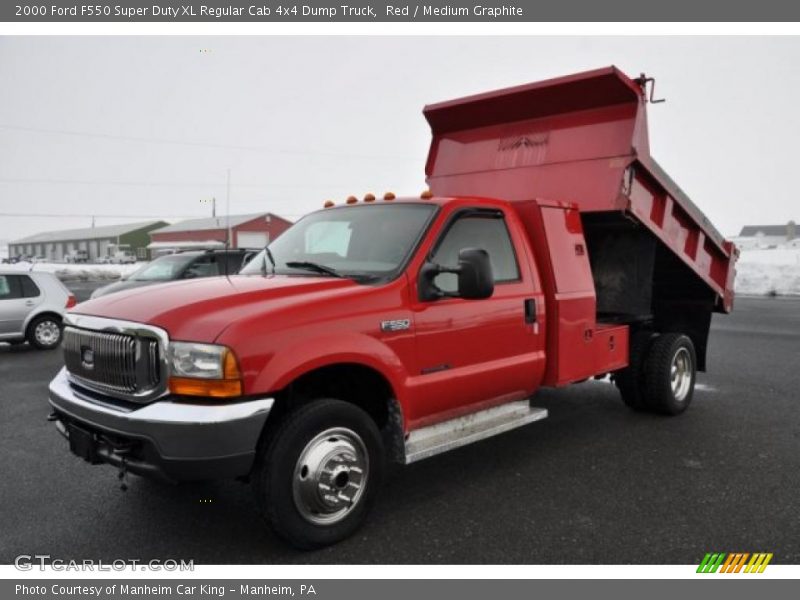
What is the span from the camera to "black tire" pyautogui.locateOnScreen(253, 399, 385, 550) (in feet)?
11.5

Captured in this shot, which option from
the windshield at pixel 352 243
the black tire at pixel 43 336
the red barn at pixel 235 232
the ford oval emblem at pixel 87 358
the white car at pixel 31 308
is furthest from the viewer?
the red barn at pixel 235 232

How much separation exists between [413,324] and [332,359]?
0.68m

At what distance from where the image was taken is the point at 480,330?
4.58m

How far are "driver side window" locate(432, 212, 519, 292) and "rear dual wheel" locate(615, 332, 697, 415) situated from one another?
7.73 feet

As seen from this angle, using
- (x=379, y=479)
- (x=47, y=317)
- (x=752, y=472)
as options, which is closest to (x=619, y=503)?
(x=752, y=472)

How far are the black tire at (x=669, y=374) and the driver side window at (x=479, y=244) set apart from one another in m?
2.38

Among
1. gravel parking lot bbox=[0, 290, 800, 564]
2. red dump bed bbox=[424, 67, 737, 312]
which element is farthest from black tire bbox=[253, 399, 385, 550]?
red dump bed bbox=[424, 67, 737, 312]

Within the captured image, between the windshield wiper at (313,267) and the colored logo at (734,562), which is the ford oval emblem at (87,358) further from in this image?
the colored logo at (734,562)

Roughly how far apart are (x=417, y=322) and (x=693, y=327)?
14.2 ft

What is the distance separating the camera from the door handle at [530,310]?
16.2 feet

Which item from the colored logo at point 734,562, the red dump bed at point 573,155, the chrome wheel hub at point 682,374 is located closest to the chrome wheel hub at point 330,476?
the colored logo at point 734,562

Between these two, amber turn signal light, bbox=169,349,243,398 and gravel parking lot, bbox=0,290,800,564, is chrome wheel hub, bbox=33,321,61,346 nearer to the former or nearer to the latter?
gravel parking lot, bbox=0,290,800,564

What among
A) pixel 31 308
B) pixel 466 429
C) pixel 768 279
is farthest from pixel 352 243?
pixel 768 279

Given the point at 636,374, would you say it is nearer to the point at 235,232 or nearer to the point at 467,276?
the point at 467,276
